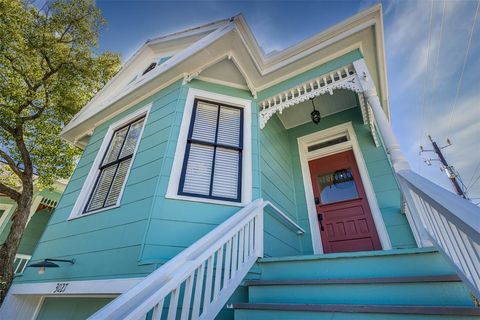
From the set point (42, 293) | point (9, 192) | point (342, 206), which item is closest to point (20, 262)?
→ point (9, 192)

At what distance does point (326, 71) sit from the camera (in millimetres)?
3271

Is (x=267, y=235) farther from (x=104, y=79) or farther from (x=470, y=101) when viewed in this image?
(x=470, y=101)

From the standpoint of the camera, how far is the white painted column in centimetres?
186

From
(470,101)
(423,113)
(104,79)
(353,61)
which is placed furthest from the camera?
(423,113)

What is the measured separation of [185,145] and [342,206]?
9.21 feet

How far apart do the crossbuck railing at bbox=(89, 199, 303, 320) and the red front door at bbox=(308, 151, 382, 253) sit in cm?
181

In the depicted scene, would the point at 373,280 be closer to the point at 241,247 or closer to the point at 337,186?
the point at 241,247

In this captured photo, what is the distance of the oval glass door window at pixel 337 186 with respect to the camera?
12.6 feet

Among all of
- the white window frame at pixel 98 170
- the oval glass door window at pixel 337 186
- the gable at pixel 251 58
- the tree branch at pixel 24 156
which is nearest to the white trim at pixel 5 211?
the tree branch at pixel 24 156

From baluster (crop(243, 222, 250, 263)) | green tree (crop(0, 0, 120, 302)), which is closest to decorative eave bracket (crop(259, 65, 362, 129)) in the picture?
baluster (crop(243, 222, 250, 263))

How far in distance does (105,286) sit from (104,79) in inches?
297

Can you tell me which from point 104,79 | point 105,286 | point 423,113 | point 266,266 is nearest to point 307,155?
point 266,266

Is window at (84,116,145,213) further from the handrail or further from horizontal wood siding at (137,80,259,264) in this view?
the handrail

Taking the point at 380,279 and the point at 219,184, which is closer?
the point at 380,279
